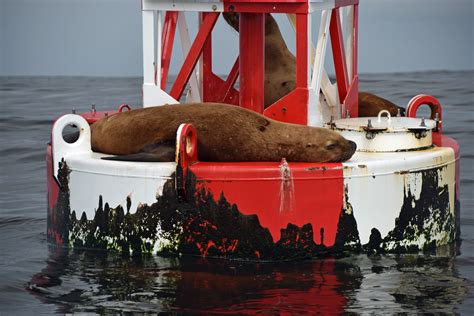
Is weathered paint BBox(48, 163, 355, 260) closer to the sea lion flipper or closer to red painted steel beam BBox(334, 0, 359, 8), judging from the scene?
the sea lion flipper

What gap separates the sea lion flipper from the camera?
13695 mm

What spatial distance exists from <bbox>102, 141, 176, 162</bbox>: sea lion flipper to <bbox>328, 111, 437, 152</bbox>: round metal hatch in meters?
1.73

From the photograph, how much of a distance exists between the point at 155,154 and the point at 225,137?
69cm

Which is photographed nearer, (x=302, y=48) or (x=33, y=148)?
(x=302, y=48)

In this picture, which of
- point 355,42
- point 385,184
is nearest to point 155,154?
point 385,184

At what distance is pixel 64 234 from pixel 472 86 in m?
17.8

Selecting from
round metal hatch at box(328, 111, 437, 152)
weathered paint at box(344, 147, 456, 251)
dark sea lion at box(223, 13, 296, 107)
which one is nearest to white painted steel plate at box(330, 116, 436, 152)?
round metal hatch at box(328, 111, 437, 152)

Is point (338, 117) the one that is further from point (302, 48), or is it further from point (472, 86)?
point (472, 86)

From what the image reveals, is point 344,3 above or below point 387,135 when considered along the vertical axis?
above

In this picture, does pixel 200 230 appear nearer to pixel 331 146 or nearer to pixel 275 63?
pixel 331 146

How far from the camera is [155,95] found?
15.3 meters

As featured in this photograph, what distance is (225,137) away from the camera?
45.9ft

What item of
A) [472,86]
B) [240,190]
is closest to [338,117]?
[240,190]

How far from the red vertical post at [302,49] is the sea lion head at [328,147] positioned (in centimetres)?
76
